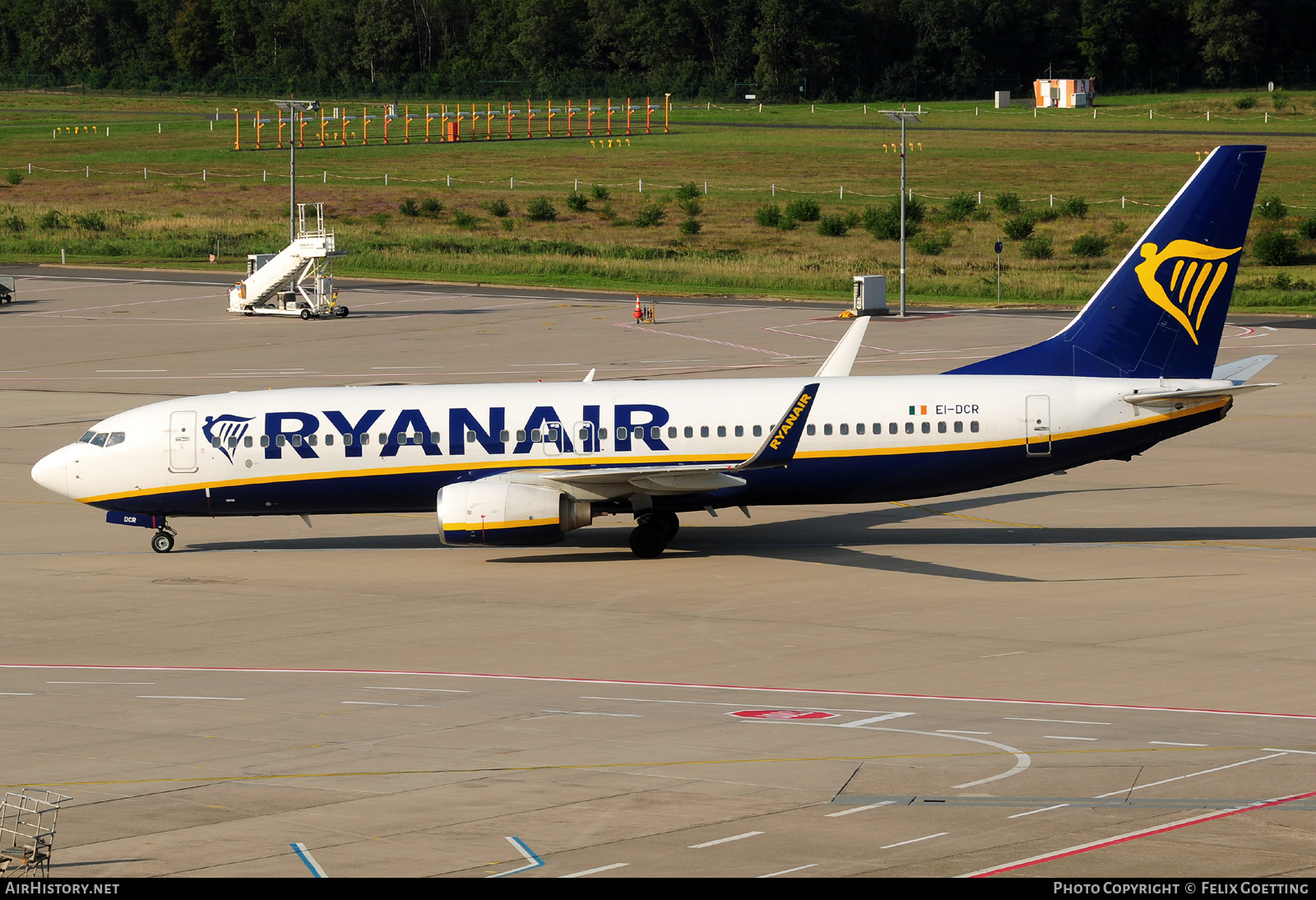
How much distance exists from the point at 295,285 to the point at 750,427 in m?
62.5

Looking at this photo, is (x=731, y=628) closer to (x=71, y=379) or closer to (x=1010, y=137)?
(x=71, y=379)

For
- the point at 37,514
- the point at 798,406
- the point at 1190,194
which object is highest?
the point at 1190,194

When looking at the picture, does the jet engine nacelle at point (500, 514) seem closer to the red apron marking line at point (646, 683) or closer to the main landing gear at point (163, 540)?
the red apron marking line at point (646, 683)

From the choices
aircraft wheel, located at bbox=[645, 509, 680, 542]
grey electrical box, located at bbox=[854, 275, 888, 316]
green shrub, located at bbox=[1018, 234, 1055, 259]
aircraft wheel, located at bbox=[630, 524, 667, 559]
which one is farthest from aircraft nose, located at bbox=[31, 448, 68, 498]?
green shrub, located at bbox=[1018, 234, 1055, 259]

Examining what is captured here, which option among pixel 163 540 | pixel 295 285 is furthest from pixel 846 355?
pixel 295 285

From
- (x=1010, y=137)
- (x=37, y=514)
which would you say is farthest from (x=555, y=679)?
(x=1010, y=137)

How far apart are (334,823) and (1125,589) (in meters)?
21.1

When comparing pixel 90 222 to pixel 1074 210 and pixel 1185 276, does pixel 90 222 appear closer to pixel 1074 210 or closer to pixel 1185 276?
pixel 1074 210

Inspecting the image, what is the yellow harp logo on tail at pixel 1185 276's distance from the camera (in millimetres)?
40000

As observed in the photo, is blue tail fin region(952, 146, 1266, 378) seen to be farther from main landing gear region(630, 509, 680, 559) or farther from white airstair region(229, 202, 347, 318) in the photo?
white airstair region(229, 202, 347, 318)

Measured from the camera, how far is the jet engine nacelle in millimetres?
37156

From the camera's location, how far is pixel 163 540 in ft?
138

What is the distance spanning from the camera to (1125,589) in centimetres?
3547

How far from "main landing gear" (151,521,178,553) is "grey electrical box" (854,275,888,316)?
55.7 meters
